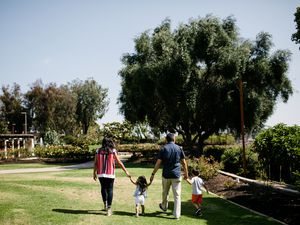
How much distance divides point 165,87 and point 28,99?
51.4 meters

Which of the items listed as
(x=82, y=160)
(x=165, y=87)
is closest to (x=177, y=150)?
(x=165, y=87)

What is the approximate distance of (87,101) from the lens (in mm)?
77938

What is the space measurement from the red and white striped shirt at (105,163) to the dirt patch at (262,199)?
16.7ft

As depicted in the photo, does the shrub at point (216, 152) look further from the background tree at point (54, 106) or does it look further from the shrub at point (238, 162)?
the background tree at point (54, 106)

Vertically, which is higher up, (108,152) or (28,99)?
(28,99)

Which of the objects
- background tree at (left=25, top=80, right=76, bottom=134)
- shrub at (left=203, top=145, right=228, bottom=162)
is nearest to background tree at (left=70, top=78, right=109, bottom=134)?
background tree at (left=25, top=80, right=76, bottom=134)

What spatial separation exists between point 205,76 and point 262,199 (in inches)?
716

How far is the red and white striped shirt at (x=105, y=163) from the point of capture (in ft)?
28.6

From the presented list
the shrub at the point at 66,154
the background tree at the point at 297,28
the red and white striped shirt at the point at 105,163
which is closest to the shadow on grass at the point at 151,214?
the red and white striped shirt at the point at 105,163

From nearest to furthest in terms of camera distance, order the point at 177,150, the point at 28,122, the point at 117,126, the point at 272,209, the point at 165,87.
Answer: the point at 177,150
the point at 272,209
the point at 165,87
the point at 117,126
the point at 28,122

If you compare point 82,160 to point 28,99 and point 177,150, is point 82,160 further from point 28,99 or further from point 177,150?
point 28,99

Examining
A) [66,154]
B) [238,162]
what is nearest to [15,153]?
[66,154]

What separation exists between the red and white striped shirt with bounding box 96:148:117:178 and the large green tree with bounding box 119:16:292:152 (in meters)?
17.8

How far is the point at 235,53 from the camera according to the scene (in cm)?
2733
